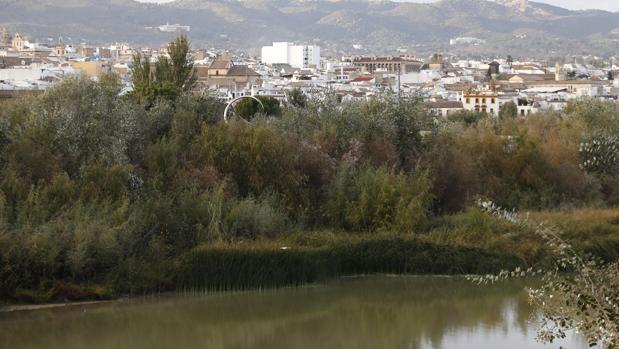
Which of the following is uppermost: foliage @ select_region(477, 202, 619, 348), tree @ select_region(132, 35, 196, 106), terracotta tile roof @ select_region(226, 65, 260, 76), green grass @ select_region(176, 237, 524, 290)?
tree @ select_region(132, 35, 196, 106)

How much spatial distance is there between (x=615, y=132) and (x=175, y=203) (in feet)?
50.4

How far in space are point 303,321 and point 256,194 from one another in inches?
213

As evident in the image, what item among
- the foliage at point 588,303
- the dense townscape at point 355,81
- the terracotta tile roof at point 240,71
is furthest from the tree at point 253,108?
the terracotta tile roof at point 240,71

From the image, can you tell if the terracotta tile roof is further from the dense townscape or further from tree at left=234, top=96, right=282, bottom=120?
tree at left=234, top=96, right=282, bottom=120

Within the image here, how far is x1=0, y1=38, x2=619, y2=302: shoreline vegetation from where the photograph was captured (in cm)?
1842

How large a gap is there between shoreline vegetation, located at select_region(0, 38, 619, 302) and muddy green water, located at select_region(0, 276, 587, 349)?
2.14ft

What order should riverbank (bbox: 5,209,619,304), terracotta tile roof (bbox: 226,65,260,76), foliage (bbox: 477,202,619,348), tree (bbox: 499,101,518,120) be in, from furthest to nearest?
terracotta tile roof (bbox: 226,65,260,76), tree (bbox: 499,101,518,120), riverbank (bbox: 5,209,619,304), foliage (bbox: 477,202,619,348)

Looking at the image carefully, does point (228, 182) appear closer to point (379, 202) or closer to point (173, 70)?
point (379, 202)

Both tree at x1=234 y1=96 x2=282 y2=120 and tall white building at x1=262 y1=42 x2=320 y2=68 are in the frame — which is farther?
tall white building at x1=262 y1=42 x2=320 y2=68

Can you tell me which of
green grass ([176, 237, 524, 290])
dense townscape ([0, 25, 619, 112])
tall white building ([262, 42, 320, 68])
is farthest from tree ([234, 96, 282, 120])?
tall white building ([262, 42, 320, 68])

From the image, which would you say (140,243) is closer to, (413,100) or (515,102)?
(413,100)

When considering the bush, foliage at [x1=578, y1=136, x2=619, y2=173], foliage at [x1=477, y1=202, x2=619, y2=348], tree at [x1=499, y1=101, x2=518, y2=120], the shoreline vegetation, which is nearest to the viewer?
foliage at [x1=477, y1=202, x2=619, y2=348]

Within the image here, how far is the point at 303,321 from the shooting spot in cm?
1714

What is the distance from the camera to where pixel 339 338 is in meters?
16.3
